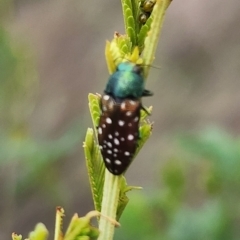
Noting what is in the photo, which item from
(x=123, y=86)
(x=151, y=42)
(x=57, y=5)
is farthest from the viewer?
(x=57, y=5)

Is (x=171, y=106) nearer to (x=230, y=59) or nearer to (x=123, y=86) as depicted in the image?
(x=230, y=59)

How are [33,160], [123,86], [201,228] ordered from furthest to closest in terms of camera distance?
[33,160], [201,228], [123,86]

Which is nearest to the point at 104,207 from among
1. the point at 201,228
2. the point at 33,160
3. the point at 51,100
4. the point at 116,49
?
the point at 116,49

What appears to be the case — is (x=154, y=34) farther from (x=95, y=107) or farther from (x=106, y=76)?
(x=106, y=76)

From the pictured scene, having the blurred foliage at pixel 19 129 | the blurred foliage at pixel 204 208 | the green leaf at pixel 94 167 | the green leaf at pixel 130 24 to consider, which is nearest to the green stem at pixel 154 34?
the green leaf at pixel 130 24

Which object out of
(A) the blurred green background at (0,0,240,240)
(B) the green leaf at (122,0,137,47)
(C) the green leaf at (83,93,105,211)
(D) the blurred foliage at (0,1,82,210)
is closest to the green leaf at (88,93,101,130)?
(C) the green leaf at (83,93,105,211)

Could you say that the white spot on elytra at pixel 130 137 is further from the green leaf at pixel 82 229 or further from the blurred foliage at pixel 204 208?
the blurred foliage at pixel 204 208

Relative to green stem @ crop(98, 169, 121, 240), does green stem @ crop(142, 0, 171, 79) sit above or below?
above

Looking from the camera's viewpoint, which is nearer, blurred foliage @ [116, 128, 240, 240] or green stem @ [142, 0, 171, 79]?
green stem @ [142, 0, 171, 79]

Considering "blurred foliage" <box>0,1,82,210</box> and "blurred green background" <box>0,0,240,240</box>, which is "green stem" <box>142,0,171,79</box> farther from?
"blurred green background" <box>0,0,240,240</box>
